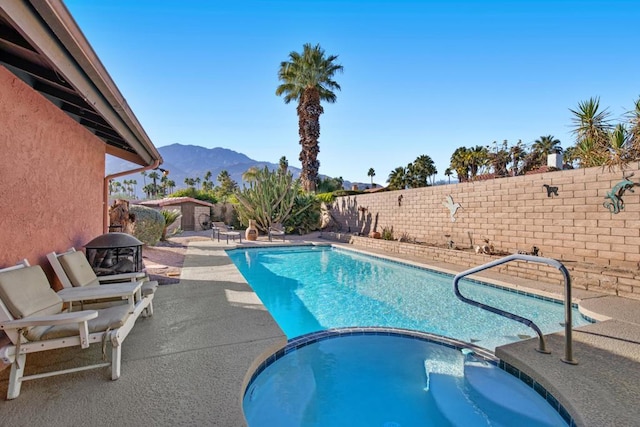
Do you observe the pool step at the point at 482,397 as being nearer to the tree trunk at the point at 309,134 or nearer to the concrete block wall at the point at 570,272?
the concrete block wall at the point at 570,272

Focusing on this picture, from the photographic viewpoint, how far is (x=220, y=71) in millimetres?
16250

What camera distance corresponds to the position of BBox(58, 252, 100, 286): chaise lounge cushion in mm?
4023

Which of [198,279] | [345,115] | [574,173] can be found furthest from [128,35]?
[345,115]

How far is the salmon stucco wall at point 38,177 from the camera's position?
10.7ft

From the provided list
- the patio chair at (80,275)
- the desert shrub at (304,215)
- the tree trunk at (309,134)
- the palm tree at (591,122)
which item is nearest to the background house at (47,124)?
the patio chair at (80,275)

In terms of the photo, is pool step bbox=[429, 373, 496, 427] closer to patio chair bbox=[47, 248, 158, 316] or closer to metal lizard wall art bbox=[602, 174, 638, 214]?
patio chair bbox=[47, 248, 158, 316]

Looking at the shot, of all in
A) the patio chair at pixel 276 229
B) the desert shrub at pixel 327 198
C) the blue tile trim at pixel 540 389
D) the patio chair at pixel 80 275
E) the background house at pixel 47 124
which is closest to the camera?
the background house at pixel 47 124

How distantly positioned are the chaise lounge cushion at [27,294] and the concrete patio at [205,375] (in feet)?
2.01

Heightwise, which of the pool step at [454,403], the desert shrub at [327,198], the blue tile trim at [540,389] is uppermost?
the desert shrub at [327,198]

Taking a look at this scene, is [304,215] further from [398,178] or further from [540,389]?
[398,178]

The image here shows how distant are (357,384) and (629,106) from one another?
8.62 metres

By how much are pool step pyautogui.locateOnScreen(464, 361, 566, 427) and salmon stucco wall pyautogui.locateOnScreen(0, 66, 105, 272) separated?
5181 millimetres

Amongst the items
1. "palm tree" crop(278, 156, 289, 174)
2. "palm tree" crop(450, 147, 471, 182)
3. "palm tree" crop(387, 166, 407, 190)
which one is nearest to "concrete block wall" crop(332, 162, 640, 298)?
"palm tree" crop(278, 156, 289, 174)

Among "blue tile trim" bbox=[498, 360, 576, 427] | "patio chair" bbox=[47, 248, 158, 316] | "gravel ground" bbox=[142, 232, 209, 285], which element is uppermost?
"patio chair" bbox=[47, 248, 158, 316]
